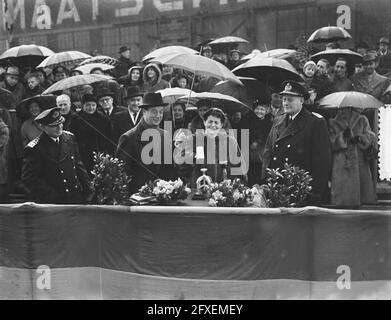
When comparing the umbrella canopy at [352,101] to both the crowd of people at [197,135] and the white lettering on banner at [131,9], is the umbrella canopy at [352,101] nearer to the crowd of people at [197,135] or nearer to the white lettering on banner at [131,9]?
the crowd of people at [197,135]

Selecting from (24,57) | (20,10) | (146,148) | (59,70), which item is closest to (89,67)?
(59,70)

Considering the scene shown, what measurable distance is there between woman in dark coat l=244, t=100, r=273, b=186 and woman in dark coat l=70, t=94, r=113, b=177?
1.71 meters

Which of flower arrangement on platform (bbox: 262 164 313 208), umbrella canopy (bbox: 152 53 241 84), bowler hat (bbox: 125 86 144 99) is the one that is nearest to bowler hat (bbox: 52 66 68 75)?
bowler hat (bbox: 125 86 144 99)

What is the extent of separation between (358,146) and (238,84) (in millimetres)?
1621

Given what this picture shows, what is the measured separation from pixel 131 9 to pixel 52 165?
854 cm

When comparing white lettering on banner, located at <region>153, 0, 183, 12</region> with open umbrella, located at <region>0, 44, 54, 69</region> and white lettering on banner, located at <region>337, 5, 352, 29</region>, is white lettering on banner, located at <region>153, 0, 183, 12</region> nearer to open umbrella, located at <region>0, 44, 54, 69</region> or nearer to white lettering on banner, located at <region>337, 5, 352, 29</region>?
white lettering on banner, located at <region>337, 5, 352, 29</region>

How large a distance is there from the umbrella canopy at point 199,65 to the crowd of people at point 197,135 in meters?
0.36

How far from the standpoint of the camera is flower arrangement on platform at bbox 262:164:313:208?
19.5ft

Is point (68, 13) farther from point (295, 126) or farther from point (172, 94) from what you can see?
point (295, 126)

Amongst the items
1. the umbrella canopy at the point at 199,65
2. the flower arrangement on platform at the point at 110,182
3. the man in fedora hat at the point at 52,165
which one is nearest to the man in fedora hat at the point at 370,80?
the umbrella canopy at the point at 199,65

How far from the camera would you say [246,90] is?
8.08m

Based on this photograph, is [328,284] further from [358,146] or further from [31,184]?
[31,184]

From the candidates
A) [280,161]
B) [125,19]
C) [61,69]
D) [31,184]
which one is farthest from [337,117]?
[125,19]

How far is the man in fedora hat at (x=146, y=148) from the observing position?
6902mm
